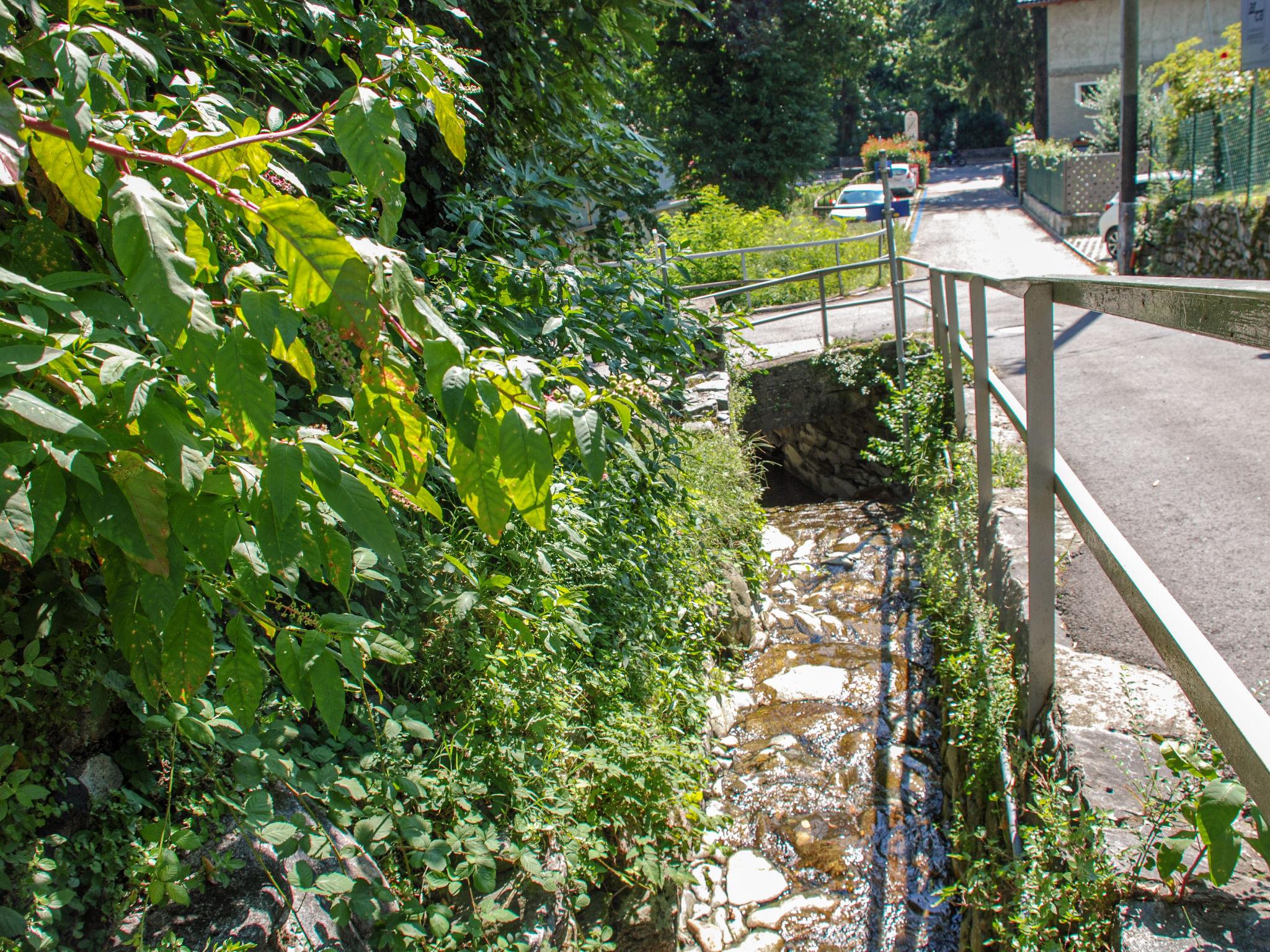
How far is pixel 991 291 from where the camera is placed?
13.2 m

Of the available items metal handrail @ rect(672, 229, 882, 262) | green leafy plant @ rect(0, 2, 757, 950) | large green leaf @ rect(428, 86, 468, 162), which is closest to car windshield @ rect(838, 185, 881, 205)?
metal handrail @ rect(672, 229, 882, 262)

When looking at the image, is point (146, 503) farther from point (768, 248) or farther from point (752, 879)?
point (768, 248)

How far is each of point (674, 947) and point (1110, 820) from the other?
1.54 meters

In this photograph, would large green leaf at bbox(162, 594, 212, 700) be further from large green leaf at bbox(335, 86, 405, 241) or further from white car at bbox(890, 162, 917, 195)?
white car at bbox(890, 162, 917, 195)

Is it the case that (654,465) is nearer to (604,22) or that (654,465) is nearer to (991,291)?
(604,22)

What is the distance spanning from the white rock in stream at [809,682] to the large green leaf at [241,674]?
3.79 metres

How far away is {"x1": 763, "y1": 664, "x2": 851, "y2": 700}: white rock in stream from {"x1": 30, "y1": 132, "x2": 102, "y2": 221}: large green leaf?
4.24 meters

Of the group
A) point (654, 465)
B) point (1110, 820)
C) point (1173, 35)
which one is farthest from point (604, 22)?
point (1173, 35)

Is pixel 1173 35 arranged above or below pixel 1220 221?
above

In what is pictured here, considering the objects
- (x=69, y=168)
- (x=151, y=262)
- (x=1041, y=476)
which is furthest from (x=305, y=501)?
(x=1041, y=476)

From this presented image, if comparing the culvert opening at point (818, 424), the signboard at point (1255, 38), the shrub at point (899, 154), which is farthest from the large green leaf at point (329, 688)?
the shrub at point (899, 154)

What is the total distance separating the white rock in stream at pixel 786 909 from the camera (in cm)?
322

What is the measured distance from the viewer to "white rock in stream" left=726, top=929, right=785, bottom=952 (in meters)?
3.08

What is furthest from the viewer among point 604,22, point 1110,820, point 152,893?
point 604,22
